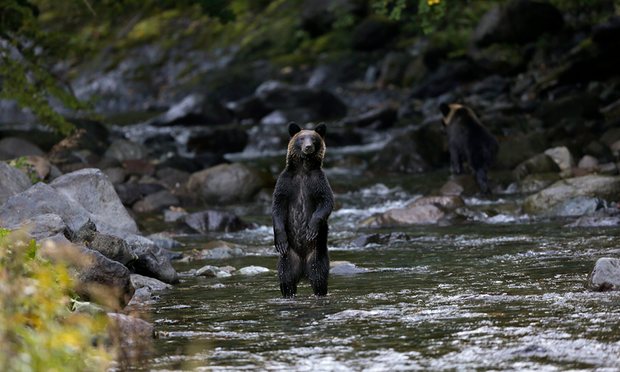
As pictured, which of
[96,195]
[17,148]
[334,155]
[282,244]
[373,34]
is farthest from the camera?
[373,34]

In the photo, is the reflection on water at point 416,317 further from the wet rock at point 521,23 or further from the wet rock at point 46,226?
the wet rock at point 521,23

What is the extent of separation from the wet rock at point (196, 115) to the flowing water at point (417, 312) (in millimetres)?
20630

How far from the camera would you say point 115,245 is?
11164mm

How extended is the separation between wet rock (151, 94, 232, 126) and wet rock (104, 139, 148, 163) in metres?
7.06

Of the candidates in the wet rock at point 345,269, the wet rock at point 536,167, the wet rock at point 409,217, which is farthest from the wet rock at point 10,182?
the wet rock at point 536,167

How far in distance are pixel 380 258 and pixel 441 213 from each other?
4.55 meters

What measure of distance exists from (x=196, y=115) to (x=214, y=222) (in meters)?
17.4

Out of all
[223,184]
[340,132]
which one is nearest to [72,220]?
[223,184]

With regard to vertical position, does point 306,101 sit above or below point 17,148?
above

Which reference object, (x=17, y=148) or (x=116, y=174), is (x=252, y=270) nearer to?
(x=116, y=174)

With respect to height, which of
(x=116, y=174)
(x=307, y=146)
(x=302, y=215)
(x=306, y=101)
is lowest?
(x=302, y=215)

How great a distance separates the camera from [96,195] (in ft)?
48.2

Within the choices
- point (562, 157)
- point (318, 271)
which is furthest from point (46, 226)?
point (562, 157)

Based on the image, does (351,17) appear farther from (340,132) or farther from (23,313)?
(23,313)
